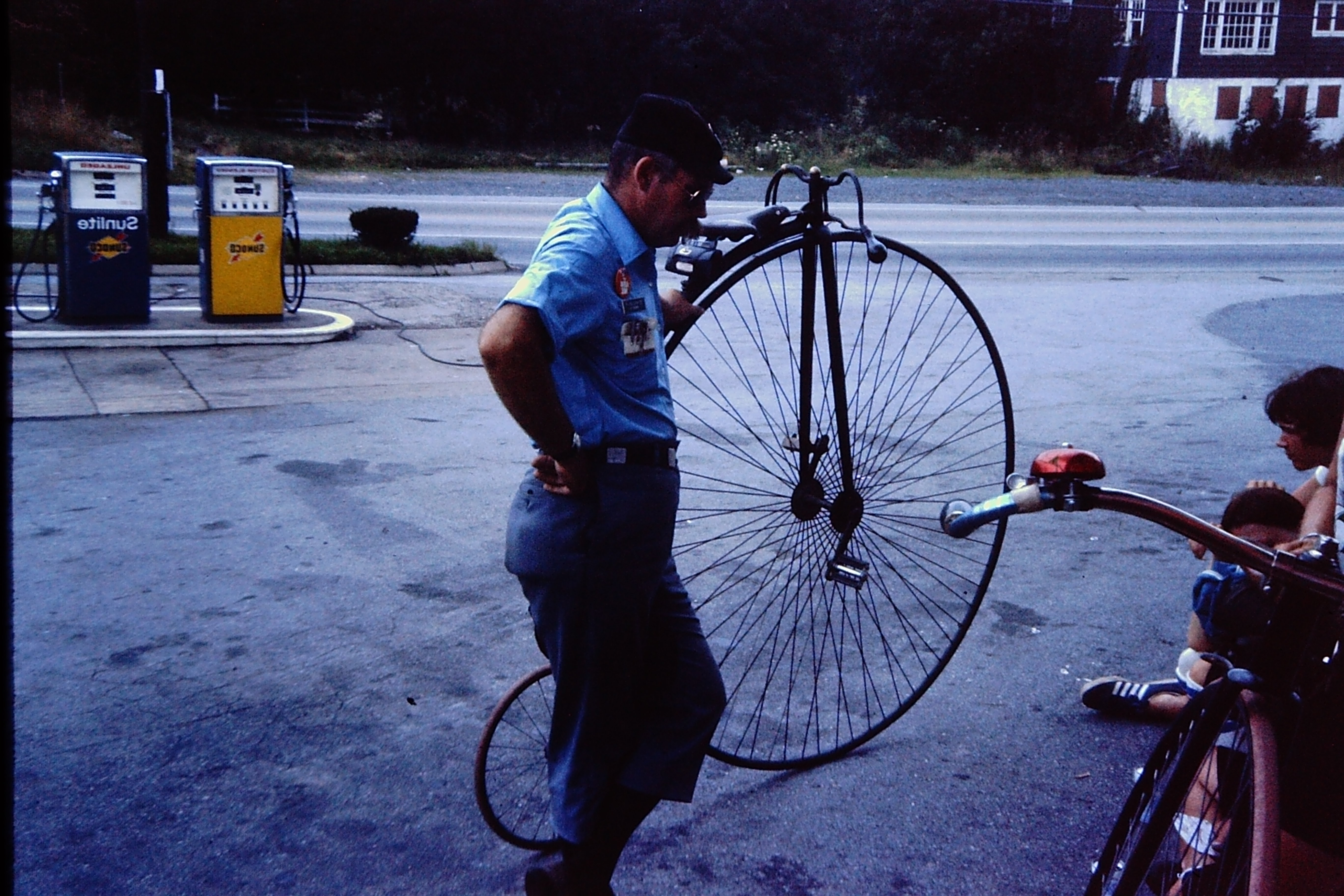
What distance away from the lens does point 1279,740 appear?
2.13 metres

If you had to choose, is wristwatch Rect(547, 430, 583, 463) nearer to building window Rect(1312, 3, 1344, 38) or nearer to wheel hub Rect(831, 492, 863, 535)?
wheel hub Rect(831, 492, 863, 535)

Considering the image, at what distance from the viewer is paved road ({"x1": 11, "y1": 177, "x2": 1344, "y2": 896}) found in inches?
132

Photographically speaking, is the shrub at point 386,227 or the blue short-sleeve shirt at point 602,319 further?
the shrub at point 386,227

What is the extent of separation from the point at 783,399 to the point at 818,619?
3123mm

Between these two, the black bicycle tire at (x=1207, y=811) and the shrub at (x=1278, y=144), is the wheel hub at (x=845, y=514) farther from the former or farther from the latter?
the shrub at (x=1278, y=144)

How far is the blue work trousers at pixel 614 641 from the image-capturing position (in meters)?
2.75

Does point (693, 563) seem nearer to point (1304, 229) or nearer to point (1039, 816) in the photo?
point (1039, 816)

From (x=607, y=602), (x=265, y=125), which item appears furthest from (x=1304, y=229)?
(x=265, y=125)

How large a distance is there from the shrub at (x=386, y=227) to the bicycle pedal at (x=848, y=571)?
13296 millimetres

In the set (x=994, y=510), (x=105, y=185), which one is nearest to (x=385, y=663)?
(x=994, y=510)

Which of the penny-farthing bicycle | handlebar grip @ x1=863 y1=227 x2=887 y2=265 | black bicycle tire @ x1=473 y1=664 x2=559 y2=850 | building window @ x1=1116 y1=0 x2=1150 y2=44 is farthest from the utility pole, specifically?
building window @ x1=1116 y1=0 x2=1150 y2=44

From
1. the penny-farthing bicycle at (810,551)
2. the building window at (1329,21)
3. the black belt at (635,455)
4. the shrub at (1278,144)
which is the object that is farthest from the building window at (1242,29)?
the black belt at (635,455)

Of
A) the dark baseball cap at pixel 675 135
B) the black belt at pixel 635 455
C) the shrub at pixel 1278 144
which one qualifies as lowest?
the black belt at pixel 635 455

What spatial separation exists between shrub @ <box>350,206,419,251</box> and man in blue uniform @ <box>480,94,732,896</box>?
1374 cm
